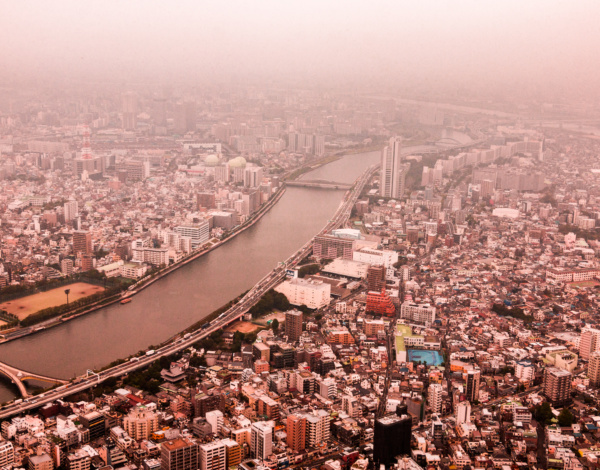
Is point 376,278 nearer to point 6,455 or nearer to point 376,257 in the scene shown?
point 376,257

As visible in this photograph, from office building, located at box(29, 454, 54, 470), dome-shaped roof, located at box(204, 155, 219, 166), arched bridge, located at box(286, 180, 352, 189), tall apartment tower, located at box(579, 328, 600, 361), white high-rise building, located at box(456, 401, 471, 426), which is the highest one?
dome-shaped roof, located at box(204, 155, 219, 166)

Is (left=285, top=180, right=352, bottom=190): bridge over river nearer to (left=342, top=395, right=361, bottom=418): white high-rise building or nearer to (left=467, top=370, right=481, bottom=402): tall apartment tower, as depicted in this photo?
(left=467, top=370, right=481, bottom=402): tall apartment tower

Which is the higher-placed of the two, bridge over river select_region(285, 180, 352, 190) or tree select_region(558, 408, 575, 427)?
bridge over river select_region(285, 180, 352, 190)

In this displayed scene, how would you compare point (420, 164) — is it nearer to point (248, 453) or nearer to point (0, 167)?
point (0, 167)

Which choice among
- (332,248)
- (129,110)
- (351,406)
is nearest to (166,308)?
(332,248)

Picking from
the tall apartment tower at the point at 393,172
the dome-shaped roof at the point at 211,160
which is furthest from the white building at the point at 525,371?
the dome-shaped roof at the point at 211,160

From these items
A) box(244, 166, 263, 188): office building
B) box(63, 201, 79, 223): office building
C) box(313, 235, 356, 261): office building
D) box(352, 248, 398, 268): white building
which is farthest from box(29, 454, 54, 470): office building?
box(244, 166, 263, 188): office building

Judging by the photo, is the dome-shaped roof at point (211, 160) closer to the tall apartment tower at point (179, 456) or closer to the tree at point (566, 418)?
the tree at point (566, 418)
